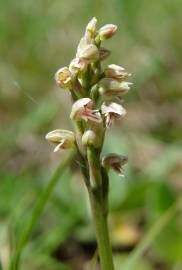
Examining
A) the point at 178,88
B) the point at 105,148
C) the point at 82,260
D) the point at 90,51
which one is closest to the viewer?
the point at 90,51

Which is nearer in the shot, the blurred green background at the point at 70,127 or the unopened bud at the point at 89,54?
the unopened bud at the point at 89,54

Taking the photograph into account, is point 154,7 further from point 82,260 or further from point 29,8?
point 82,260

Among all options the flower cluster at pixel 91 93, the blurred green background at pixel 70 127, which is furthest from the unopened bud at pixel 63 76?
the blurred green background at pixel 70 127

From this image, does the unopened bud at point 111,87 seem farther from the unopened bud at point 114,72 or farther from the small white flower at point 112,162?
the small white flower at point 112,162

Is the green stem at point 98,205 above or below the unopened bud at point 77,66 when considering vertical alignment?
below

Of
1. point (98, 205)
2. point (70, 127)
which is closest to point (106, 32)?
point (98, 205)

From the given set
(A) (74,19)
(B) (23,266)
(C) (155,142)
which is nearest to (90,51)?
(B) (23,266)
